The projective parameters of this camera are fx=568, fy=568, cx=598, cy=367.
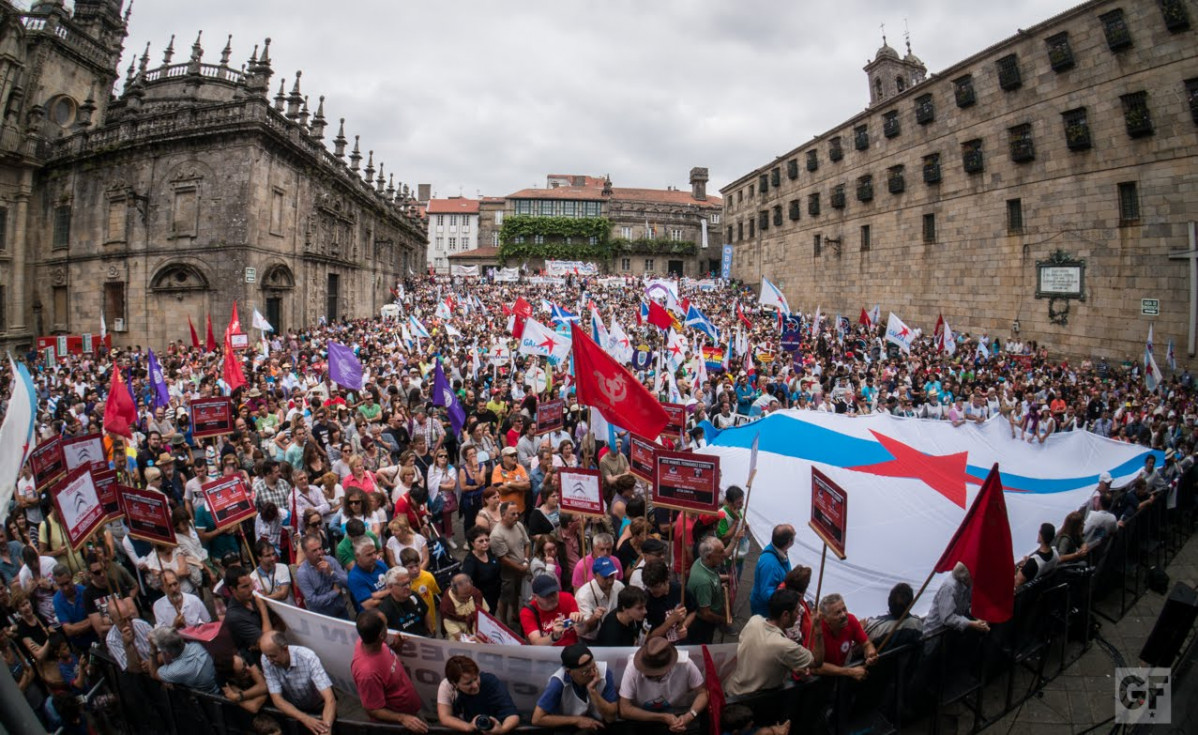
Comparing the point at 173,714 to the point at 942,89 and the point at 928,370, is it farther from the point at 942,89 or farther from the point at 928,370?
the point at 942,89

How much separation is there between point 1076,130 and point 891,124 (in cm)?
1031

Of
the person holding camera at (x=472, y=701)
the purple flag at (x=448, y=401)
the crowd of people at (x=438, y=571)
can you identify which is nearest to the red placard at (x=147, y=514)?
the crowd of people at (x=438, y=571)

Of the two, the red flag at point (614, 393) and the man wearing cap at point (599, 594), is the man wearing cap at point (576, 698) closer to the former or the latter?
the man wearing cap at point (599, 594)

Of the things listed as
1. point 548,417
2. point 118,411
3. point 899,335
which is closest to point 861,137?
point 899,335

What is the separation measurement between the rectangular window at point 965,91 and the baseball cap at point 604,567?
2860 cm

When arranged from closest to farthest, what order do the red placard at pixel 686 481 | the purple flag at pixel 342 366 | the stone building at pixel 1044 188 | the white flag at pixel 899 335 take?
the red placard at pixel 686 481 → the purple flag at pixel 342 366 → the white flag at pixel 899 335 → the stone building at pixel 1044 188

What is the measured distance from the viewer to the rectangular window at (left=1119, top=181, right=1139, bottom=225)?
18656 mm

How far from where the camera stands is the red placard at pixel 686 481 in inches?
212

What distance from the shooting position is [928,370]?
17.4 metres

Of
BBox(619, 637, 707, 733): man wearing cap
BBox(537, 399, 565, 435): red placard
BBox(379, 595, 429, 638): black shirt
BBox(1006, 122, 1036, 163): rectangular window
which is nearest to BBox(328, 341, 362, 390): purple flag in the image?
BBox(537, 399, 565, 435): red placard

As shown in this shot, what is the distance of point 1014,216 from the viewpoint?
23.0m

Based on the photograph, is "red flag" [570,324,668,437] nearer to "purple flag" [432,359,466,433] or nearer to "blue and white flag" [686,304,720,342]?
"purple flag" [432,359,466,433]

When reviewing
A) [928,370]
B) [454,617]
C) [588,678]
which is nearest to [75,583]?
[454,617]

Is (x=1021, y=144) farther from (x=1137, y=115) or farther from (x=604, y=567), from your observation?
(x=604, y=567)
